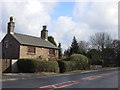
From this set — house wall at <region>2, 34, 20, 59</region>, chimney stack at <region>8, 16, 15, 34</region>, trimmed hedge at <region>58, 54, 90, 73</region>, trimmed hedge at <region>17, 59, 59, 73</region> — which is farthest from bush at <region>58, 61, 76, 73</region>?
chimney stack at <region>8, 16, 15, 34</region>

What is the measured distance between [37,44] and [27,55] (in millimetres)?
3570

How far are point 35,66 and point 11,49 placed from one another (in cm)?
910

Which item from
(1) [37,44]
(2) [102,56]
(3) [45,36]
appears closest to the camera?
(1) [37,44]

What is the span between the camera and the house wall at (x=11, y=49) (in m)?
32.1

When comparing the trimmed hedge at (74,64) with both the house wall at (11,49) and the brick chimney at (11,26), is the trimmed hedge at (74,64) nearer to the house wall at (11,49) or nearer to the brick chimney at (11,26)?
the house wall at (11,49)

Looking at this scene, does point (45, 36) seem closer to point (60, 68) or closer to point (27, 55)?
point (27, 55)

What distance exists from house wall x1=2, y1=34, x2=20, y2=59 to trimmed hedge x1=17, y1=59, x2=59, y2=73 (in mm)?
4518

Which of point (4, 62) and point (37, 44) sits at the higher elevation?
point (37, 44)

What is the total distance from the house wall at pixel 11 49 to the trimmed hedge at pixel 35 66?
4.52 metres

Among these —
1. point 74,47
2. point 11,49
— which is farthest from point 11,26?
point 74,47

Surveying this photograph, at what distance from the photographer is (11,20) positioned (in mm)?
33719

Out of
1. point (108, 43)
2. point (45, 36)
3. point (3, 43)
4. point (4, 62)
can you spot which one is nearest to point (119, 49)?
point (108, 43)

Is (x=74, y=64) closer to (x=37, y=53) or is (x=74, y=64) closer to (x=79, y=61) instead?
(x=79, y=61)

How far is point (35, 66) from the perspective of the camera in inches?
1009
